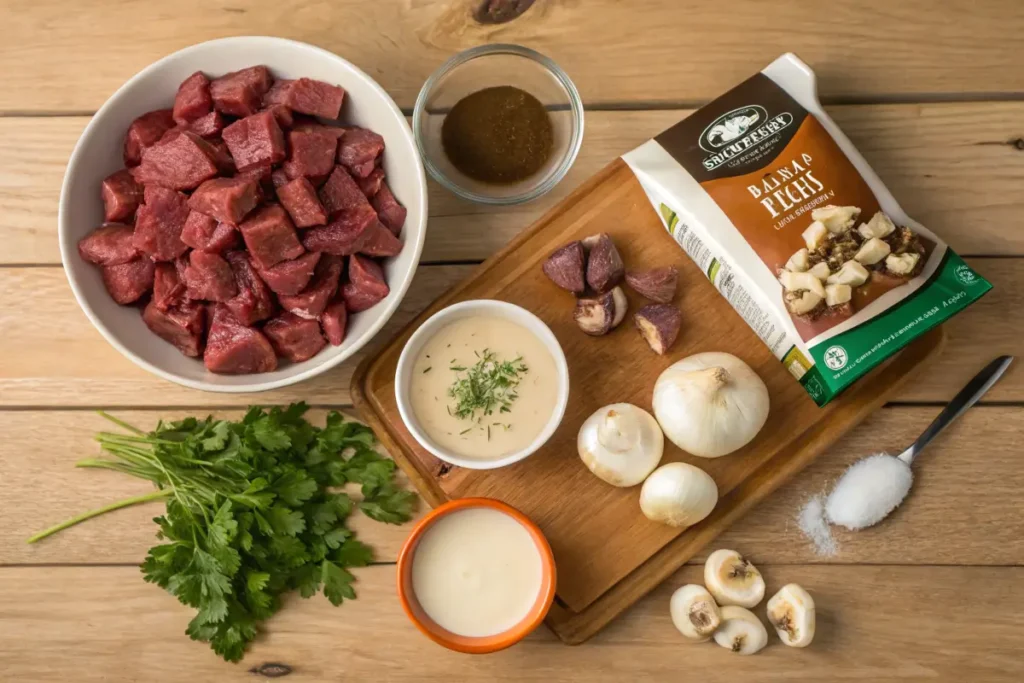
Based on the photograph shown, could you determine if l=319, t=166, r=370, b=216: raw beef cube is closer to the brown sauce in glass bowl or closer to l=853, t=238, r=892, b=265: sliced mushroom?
the brown sauce in glass bowl

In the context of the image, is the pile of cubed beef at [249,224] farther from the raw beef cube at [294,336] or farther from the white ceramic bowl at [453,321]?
the white ceramic bowl at [453,321]

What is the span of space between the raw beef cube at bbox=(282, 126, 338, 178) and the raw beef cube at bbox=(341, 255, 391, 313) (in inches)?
8.9

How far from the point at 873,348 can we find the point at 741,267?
35 centimetres

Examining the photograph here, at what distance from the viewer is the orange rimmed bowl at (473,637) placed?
6.40 ft

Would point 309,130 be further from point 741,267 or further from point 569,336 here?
point 741,267

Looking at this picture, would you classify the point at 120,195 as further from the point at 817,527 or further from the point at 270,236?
the point at 817,527

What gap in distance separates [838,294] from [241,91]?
4.74 feet

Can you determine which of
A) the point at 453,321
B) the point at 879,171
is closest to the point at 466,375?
the point at 453,321

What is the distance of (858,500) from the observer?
82.4 inches

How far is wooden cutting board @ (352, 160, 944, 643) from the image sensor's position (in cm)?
209

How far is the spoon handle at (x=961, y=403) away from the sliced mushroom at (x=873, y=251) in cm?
53

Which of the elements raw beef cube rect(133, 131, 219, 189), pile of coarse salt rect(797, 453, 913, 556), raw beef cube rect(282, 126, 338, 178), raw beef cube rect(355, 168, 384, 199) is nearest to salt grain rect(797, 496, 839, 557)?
pile of coarse salt rect(797, 453, 913, 556)

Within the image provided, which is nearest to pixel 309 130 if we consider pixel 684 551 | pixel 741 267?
pixel 741 267

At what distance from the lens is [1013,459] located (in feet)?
7.13
